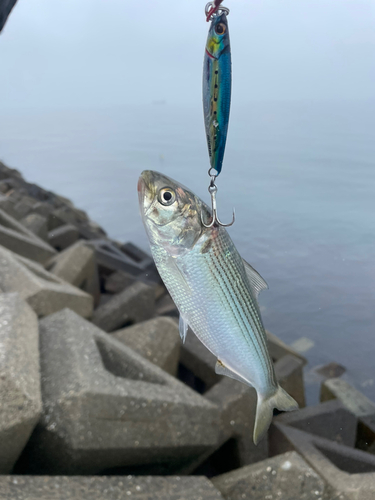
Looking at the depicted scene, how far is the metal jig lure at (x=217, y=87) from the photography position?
572 mm

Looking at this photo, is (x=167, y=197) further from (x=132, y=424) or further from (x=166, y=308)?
(x=166, y=308)

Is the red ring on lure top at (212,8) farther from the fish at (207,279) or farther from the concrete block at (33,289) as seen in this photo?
the concrete block at (33,289)

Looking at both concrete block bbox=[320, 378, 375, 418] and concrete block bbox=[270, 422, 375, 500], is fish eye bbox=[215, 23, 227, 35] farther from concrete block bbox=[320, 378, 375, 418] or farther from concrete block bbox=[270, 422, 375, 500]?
concrete block bbox=[320, 378, 375, 418]

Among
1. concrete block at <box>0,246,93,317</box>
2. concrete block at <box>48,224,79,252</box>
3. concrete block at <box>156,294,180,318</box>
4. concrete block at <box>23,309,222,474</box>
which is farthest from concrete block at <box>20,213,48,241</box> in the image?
concrete block at <box>23,309,222,474</box>

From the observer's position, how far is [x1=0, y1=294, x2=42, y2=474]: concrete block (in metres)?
1.33

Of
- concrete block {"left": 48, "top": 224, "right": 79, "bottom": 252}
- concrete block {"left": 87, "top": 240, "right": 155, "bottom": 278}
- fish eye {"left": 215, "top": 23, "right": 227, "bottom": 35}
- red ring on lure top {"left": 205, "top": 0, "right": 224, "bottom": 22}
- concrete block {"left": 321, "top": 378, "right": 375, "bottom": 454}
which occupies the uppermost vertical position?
red ring on lure top {"left": 205, "top": 0, "right": 224, "bottom": 22}

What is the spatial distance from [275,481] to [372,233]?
116 inches

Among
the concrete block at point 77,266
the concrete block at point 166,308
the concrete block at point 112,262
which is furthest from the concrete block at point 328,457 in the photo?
the concrete block at point 112,262

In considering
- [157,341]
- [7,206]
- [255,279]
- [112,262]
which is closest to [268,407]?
[255,279]

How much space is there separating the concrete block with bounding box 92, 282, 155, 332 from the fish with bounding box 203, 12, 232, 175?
2427 mm

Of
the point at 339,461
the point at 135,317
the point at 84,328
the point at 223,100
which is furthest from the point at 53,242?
the point at 223,100

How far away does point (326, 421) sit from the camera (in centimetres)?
230

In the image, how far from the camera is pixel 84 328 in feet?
6.18

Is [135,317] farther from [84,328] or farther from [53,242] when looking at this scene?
[53,242]
